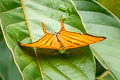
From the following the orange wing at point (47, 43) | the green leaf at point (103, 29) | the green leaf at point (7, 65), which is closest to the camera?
the orange wing at point (47, 43)

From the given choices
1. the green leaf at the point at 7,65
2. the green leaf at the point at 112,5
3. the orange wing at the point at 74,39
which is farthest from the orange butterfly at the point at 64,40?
the green leaf at the point at 7,65

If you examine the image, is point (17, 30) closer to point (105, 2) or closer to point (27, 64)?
point (27, 64)

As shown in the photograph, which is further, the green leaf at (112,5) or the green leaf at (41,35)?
the green leaf at (112,5)

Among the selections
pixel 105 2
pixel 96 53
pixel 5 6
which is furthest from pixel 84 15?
pixel 5 6

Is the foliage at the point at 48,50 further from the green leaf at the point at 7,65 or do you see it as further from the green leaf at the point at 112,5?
the green leaf at the point at 7,65

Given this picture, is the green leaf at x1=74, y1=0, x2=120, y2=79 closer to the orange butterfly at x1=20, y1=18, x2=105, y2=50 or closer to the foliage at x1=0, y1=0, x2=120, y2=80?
the foliage at x1=0, y1=0, x2=120, y2=80

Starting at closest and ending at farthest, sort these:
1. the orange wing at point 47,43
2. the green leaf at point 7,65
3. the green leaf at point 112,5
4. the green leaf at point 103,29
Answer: the orange wing at point 47,43
the green leaf at point 103,29
the green leaf at point 112,5
the green leaf at point 7,65

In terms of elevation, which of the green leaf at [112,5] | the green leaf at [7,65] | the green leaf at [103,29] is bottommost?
the green leaf at [7,65]

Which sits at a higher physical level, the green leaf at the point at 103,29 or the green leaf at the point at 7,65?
the green leaf at the point at 103,29
